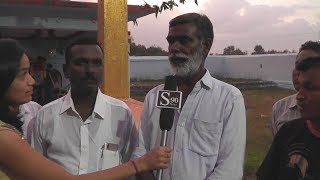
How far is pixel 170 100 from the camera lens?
7.82 feet

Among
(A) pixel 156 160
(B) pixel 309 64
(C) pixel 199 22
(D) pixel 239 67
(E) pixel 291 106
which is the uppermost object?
(C) pixel 199 22

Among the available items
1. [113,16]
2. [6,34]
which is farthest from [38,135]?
[6,34]

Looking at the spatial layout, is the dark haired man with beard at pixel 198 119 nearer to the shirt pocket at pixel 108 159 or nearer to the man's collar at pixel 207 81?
the man's collar at pixel 207 81

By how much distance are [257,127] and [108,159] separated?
454 inches

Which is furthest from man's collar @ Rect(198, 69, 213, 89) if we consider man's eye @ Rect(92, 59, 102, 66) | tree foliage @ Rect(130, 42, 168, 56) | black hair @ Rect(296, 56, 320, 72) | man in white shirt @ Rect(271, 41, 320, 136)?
tree foliage @ Rect(130, 42, 168, 56)

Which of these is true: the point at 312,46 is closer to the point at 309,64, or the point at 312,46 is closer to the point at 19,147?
the point at 309,64

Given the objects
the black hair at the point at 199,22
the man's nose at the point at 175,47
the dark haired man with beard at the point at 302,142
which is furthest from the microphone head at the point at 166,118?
the dark haired man with beard at the point at 302,142

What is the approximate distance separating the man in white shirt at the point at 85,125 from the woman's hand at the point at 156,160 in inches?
24.6

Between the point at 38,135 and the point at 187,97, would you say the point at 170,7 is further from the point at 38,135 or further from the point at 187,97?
the point at 38,135

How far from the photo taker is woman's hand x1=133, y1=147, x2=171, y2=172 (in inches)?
84.5

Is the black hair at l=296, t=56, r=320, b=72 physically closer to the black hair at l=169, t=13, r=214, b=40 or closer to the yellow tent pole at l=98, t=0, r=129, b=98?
the black hair at l=169, t=13, r=214, b=40

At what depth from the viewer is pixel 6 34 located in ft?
35.6

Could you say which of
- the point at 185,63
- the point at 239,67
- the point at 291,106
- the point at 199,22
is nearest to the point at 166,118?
the point at 185,63

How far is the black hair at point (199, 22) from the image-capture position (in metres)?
2.76
